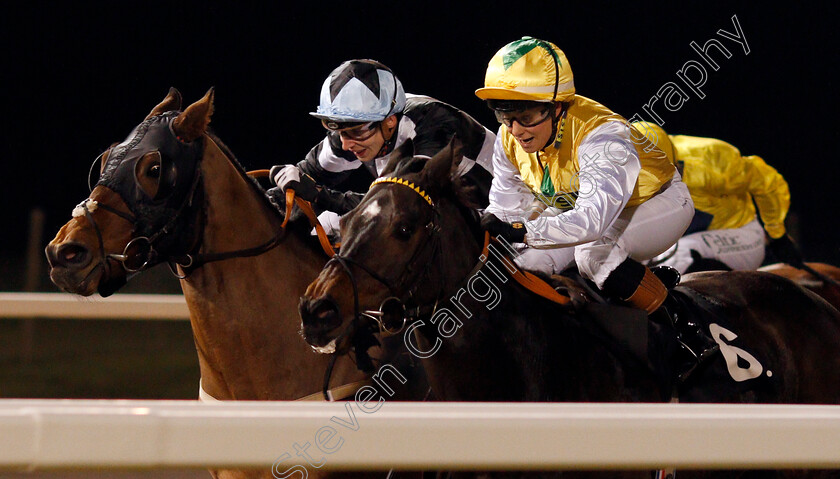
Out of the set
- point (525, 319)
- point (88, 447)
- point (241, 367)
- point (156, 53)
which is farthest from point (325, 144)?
point (156, 53)

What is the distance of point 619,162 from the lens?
6.79 feet

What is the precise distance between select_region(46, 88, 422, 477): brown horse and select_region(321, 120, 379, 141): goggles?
34cm

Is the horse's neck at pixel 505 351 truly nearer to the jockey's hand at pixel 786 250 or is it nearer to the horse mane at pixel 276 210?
the horse mane at pixel 276 210

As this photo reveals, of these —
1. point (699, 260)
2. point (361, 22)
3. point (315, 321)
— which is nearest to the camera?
point (315, 321)

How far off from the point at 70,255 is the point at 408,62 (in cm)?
574

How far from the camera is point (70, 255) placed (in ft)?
6.85

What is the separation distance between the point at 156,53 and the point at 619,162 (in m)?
6.35

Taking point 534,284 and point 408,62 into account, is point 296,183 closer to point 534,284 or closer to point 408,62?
point 534,284

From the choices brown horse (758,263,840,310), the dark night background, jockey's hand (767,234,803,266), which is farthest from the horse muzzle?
the dark night background

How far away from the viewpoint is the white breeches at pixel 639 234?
7.20 feet

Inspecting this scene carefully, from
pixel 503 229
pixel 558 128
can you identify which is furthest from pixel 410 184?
pixel 558 128

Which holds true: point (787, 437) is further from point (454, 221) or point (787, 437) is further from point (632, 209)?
point (632, 209)

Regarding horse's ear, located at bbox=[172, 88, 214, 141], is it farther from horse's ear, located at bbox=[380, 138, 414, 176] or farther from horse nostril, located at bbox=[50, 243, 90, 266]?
horse's ear, located at bbox=[380, 138, 414, 176]

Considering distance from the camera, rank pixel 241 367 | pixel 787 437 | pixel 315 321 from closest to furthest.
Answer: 1. pixel 787 437
2. pixel 315 321
3. pixel 241 367
